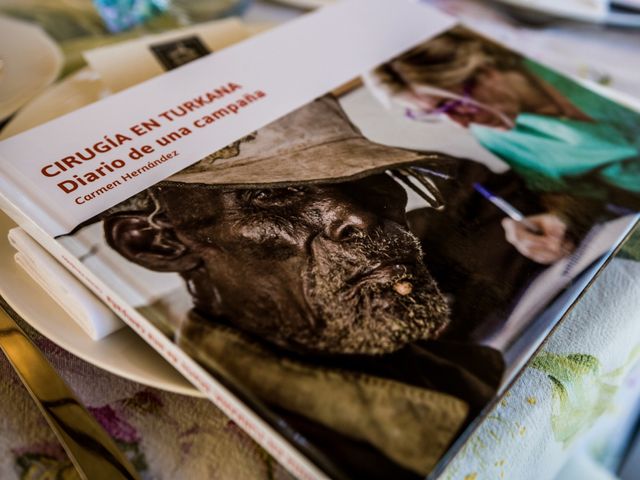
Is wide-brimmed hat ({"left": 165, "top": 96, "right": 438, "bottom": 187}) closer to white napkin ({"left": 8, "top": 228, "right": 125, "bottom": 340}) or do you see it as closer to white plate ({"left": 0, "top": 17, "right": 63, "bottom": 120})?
white napkin ({"left": 8, "top": 228, "right": 125, "bottom": 340})

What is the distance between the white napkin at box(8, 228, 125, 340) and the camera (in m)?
0.26

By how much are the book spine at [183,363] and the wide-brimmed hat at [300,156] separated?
64 mm

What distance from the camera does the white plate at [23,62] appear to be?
15.4 inches

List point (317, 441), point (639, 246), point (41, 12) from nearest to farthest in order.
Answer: point (317, 441) < point (639, 246) < point (41, 12)

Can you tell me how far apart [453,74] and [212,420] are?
0.93 feet

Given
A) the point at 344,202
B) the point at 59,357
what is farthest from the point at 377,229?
the point at 59,357

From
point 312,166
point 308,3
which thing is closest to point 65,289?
point 312,166

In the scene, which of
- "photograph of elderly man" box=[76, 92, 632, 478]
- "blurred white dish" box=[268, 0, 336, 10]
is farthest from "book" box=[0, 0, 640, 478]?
"blurred white dish" box=[268, 0, 336, 10]

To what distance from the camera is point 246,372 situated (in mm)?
221

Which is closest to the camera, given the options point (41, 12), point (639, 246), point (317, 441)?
point (317, 441)

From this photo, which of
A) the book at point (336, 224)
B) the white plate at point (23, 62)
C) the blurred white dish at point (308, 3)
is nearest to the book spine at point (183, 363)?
the book at point (336, 224)

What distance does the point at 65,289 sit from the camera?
0.26 m

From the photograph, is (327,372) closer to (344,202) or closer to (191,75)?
(344,202)

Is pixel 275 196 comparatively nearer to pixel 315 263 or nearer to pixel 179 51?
pixel 315 263
